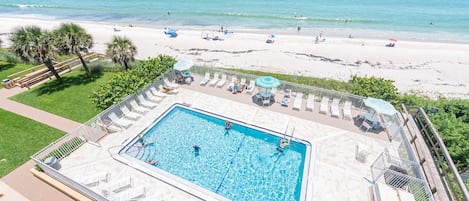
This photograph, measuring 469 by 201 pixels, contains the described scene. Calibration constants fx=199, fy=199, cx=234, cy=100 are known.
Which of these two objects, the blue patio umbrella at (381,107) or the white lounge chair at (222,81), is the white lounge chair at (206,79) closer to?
the white lounge chair at (222,81)

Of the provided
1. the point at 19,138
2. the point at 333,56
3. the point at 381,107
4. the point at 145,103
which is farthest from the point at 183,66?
the point at 333,56

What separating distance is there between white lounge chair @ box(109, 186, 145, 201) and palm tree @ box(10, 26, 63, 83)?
13.5 meters

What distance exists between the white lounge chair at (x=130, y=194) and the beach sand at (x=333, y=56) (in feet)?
57.4

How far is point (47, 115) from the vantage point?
44.9ft

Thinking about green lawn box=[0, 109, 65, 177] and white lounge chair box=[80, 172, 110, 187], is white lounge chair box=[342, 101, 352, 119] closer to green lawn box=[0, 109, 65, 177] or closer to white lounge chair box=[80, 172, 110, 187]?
white lounge chair box=[80, 172, 110, 187]

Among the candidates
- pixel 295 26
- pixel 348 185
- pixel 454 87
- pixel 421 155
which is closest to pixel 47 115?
pixel 348 185

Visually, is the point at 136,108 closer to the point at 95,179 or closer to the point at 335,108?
the point at 95,179

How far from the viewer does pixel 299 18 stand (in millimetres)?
49188

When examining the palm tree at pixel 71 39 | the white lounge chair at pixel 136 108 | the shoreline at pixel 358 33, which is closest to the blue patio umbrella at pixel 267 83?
the white lounge chair at pixel 136 108

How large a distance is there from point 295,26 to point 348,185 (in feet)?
133

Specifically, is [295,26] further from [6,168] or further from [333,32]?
[6,168]

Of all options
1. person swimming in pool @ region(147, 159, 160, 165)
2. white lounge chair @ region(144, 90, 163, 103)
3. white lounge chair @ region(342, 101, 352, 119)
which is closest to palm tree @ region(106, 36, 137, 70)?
white lounge chair @ region(144, 90, 163, 103)

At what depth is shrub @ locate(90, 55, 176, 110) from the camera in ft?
42.9

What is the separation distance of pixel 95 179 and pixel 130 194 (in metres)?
2.01
